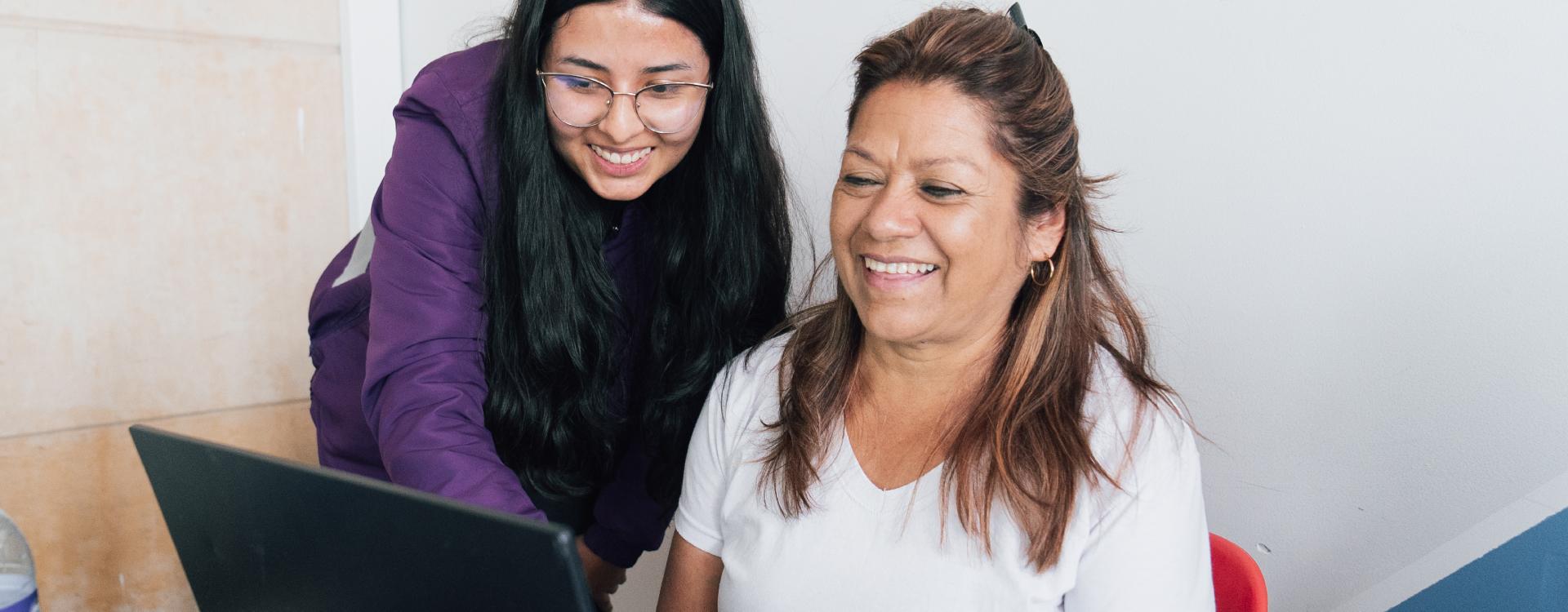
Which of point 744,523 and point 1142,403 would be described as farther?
point 744,523

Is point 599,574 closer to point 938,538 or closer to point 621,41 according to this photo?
point 938,538

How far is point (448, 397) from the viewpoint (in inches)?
47.9

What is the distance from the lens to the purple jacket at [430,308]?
1.17 m

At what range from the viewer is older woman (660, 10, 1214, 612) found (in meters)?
1.09

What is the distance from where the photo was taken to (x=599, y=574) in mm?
1679

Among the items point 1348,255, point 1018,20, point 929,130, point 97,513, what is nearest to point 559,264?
point 929,130

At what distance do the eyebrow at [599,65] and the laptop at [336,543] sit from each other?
0.56m

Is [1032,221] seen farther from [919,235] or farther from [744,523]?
[744,523]

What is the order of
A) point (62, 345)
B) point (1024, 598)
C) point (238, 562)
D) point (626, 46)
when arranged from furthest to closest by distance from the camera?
point (62, 345)
point (626, 46)
point (1024, 598)
point (238, 562)

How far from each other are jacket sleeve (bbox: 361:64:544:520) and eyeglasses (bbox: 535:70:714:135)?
0.45ft

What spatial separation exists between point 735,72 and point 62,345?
1472 mm

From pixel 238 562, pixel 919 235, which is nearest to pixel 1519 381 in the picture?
pixel 919 235

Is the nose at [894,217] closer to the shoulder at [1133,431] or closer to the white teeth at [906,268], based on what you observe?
the white teeth at [906,268]

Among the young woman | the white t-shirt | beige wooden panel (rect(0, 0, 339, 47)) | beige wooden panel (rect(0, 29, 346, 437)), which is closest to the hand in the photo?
the young woman
